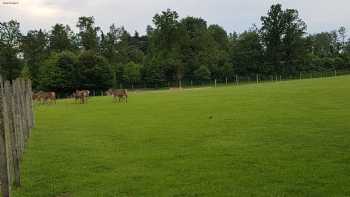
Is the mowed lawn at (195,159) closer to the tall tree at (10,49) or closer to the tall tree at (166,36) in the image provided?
the tall tree at (10,49)

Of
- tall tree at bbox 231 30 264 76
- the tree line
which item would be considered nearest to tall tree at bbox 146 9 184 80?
the tree line

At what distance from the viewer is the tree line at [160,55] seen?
97188 mm

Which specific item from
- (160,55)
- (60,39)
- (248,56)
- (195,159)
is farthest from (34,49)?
(195,159)

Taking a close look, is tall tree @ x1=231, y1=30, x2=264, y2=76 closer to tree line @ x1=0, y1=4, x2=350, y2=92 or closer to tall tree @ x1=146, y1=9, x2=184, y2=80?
tree line @ x1=0, y1=4, x2=350, y2=92

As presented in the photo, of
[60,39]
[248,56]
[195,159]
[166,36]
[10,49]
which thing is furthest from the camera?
[166,36]

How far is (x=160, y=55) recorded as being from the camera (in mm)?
115375

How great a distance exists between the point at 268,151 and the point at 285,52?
108 meters

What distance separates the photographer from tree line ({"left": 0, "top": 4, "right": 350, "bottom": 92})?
97188 mm

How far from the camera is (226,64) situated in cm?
11000

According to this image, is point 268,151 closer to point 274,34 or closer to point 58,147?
point 58,147

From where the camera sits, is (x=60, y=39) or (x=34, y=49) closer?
(x=34, y=49)

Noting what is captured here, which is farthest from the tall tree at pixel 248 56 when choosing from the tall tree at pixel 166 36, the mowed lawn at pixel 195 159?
the mowed lawn at pixel 195 159

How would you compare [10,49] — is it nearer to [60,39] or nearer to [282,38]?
[60,39]

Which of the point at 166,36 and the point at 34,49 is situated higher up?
the point at 166,36
